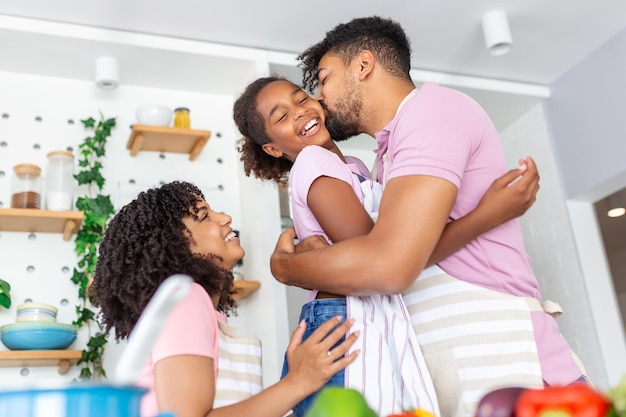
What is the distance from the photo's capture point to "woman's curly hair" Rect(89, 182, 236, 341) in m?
1.22

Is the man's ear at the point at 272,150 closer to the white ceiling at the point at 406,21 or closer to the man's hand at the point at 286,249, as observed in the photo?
the man's hand at the point at 286,249

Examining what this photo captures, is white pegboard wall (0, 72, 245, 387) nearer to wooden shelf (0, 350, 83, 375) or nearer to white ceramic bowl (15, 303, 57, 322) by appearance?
wooden shelf (0, 350, 83, 375)

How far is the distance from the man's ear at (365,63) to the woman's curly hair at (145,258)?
17.5 inches

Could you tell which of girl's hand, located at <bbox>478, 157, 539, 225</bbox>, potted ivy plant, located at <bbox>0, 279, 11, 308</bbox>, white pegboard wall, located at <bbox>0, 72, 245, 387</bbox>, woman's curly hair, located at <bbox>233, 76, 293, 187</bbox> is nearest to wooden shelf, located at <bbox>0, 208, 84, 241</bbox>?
white pegboard wall, located at <bbox>0, 72, 245, 387</bbox>

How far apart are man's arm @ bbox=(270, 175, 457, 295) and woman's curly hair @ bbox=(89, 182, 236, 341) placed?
0.92ft

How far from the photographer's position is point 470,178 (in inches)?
48.5

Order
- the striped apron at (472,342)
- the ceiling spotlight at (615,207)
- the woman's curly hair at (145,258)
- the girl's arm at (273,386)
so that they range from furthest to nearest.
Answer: the ceiling spotlight at (615,207), the woman's curly hair at (145,258), the striped apron at (472,342), the girl's arm at (273,386)

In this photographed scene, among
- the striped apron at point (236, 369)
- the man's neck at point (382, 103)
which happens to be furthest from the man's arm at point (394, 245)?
the man's neck at point (382, 103)

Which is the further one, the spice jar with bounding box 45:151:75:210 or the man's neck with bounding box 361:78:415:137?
the spice jar with bounding box 45:151:75:210

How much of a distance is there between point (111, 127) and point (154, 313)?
9.59ft

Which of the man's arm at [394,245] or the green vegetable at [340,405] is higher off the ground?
the man's arm at [394,245]

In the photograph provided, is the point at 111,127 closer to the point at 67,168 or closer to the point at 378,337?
the point at 67,168

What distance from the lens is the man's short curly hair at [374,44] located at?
1.53 m

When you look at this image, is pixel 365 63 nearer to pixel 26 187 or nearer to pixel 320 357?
pixel 320 357
